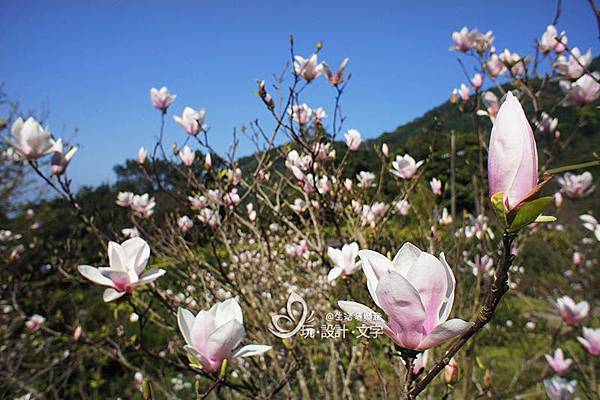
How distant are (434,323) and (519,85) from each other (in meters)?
1.86

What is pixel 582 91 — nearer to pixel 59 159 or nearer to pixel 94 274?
pixel 94 274

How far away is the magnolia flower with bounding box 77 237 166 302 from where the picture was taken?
1105 millimetres

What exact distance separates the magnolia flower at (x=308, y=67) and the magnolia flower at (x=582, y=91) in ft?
4.31

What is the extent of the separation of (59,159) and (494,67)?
97.4 inches

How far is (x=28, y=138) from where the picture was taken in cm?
157

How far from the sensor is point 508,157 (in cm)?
54

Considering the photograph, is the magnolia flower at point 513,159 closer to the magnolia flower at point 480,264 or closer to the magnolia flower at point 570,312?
the magnolia flower at point 480,264

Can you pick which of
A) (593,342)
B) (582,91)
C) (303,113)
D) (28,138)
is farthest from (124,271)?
(593,342)

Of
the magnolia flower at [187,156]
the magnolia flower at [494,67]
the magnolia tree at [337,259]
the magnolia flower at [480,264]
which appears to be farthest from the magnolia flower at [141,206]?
the magnolia flower at [494,67]

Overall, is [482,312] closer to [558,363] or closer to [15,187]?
[558,363]

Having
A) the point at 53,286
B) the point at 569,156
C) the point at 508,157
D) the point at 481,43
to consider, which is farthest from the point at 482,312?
the point at 569,156

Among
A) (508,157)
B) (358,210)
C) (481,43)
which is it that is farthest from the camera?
(481,43)

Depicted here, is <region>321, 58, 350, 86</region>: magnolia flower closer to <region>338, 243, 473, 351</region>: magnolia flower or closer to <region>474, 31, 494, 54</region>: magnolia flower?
<region>474, 31, 494, 54</region>: magnolia flower

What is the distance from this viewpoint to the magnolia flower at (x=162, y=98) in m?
2.34
